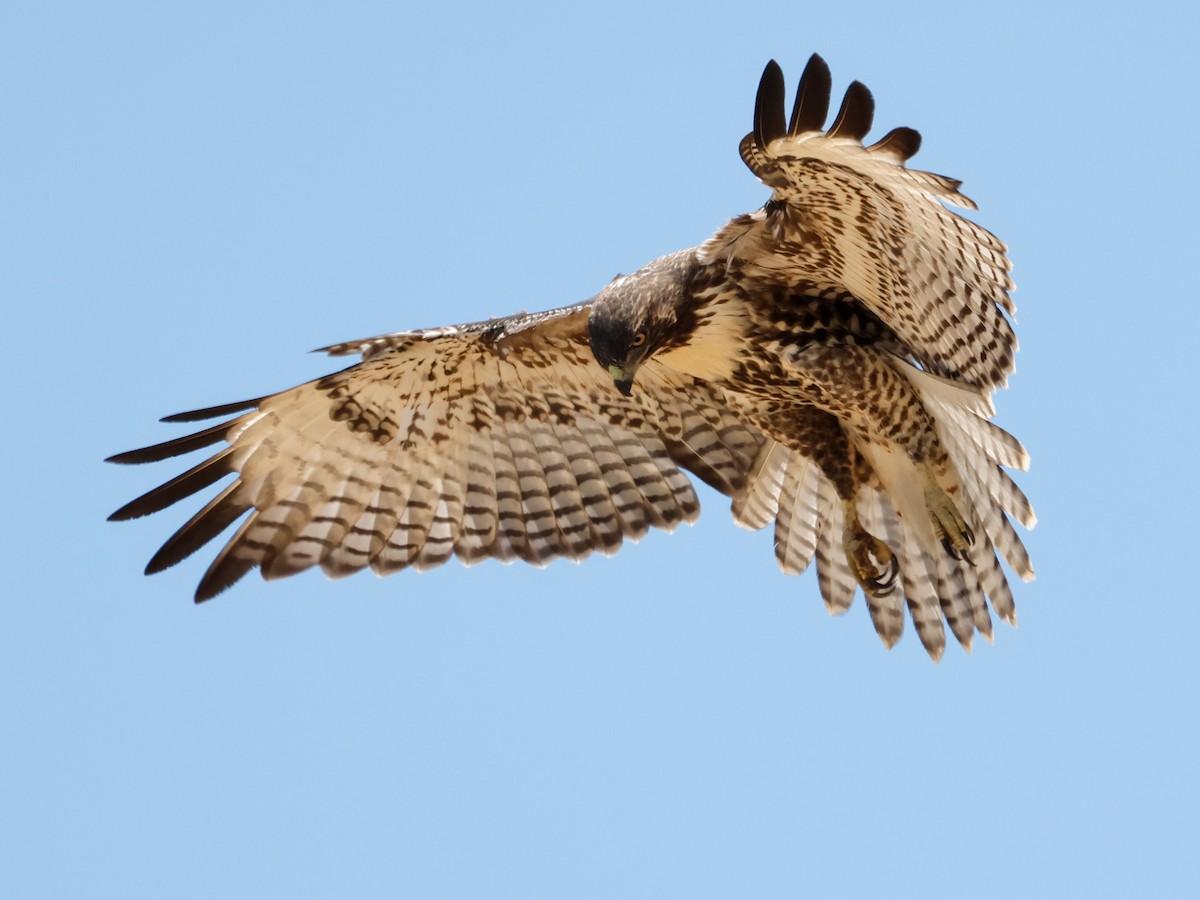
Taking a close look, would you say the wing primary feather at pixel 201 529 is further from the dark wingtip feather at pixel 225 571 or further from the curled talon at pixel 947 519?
the curled talon at pixel 947 519

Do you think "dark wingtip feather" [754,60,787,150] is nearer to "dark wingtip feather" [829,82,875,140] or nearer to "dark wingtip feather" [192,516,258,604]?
"dark wingtip feather" [829,82,875,140]

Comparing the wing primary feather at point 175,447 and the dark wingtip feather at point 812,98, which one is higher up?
the dark wingtip feather at point 812,98

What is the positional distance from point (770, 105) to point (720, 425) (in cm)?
272

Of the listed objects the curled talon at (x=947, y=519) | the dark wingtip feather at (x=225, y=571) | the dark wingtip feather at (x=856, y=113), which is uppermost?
the dark wingtip feather at (x=856, y=113)

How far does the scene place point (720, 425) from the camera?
9.25 meters

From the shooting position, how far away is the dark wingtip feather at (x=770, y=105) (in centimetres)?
672

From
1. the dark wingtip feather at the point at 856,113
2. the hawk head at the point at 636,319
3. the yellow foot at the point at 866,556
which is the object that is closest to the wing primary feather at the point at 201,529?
the hawk head at the point at 636,319

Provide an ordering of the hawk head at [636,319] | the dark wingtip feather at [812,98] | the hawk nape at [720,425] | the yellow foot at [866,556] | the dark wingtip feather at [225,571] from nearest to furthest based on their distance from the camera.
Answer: the dark wingtip feather at [812,98], the hawk nape at [720,425], the hawk head at [636,319], the dark wingtip feather at [225,571], the yellow foot at [866,556]

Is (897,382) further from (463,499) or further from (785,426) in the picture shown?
(463,499)

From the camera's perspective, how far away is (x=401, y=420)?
895cm

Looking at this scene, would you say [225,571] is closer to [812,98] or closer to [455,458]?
[455,458]

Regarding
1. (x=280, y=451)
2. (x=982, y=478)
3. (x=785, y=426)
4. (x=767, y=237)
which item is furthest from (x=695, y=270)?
(x=280, y=451)

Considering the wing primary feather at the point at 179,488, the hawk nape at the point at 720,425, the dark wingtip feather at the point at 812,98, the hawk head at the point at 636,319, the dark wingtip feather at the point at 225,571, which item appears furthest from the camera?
the dark wingtip feather at the point at 225,571

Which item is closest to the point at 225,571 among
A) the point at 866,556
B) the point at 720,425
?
the point at 720,425
